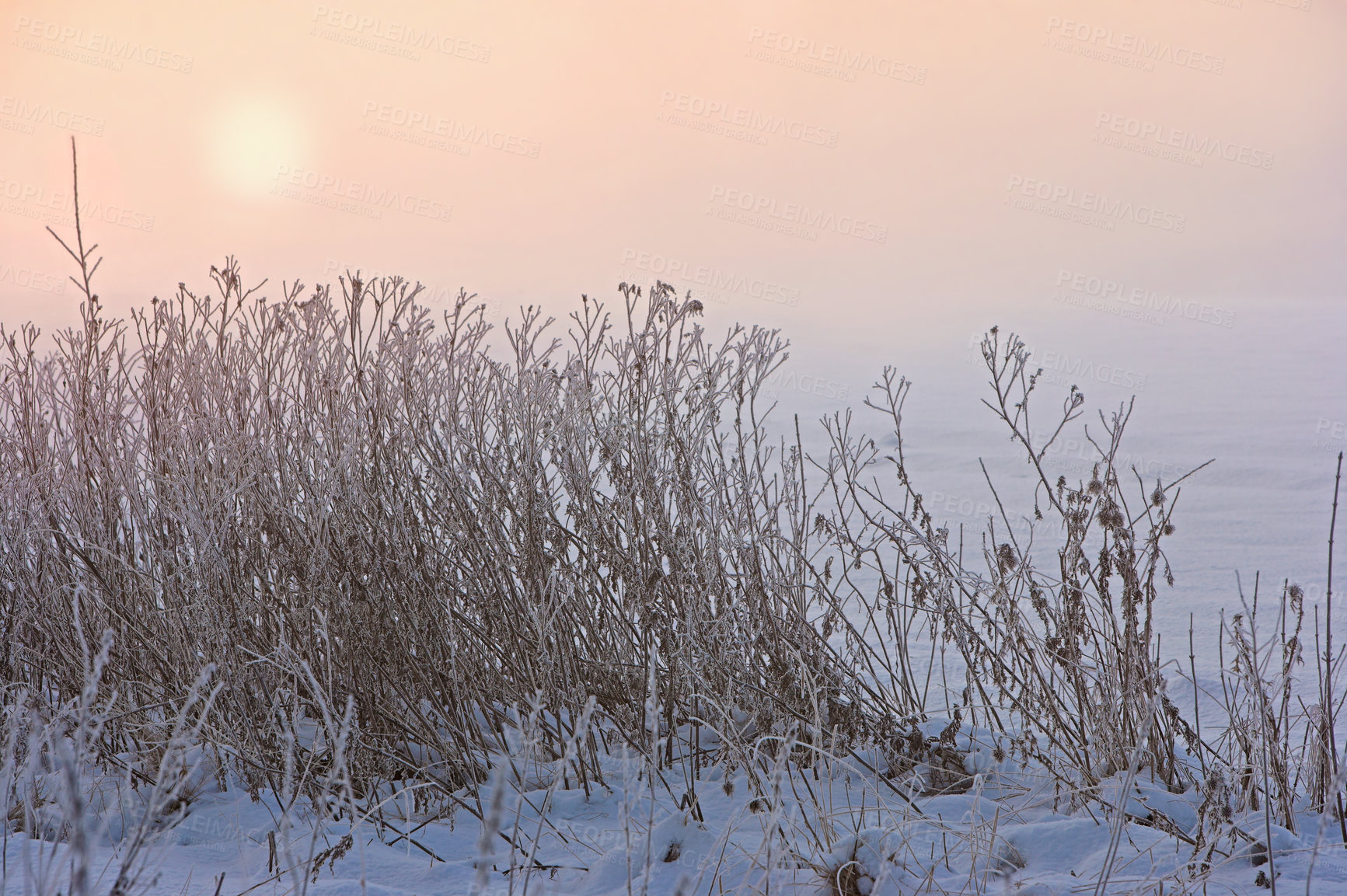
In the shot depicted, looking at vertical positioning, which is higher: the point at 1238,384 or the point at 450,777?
the point at 1238,384

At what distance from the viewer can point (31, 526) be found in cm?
325

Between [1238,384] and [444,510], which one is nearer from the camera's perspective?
[444,510]

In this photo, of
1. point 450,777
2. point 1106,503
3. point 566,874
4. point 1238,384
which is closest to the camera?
point 566,874

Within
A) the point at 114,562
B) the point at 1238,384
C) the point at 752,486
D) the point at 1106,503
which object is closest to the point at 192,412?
the point at 114,562

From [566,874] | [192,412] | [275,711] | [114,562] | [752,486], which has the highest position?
[192,412]

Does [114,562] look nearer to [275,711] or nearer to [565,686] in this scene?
[275,711]

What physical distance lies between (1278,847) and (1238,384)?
13920 millimetres

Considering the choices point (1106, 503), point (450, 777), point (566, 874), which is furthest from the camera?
point (450, 777)

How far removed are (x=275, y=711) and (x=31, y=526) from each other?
1.19 m

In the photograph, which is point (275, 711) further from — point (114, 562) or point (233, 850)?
point (114, 562)

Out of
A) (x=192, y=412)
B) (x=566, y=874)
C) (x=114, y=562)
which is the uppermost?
(x=192, y=412)

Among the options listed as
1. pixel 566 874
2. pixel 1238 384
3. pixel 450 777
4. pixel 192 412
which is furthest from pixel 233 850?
Result: pixel 1238 384

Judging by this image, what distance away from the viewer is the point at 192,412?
10.4 ft

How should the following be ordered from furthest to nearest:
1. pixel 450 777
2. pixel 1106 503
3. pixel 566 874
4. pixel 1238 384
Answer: pixel 1238 384 < pixel 450 777 < pixel 1106 503 < pixel 566 874
